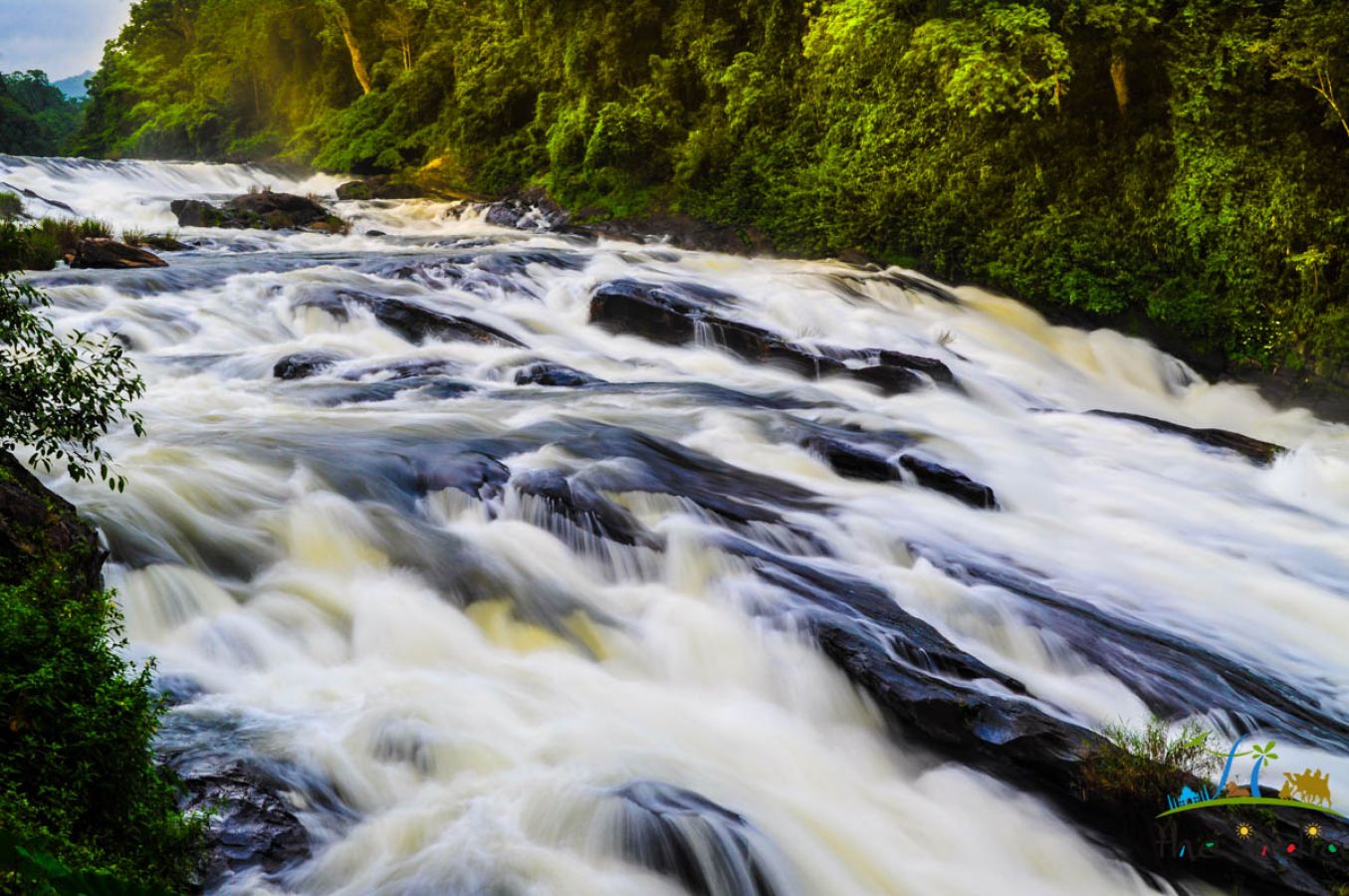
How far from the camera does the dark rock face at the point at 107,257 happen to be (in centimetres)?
1354

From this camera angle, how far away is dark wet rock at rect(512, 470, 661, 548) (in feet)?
21.4

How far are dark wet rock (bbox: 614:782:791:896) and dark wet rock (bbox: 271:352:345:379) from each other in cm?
744

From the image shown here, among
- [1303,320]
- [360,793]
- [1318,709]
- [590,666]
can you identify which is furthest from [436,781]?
[1303,320]

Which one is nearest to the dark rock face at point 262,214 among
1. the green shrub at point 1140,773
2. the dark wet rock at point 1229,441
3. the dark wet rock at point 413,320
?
the dark wet rock at point 413,320

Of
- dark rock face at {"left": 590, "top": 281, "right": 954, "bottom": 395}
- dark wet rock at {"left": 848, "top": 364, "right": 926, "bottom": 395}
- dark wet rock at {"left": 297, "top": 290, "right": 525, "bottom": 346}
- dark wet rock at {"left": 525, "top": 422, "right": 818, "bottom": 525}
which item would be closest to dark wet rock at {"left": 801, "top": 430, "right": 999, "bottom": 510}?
dark wet rock at {"left": 525, "top": 422, "right": 818, "bottom": 525}

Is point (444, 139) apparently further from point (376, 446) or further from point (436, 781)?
point (436, 781)

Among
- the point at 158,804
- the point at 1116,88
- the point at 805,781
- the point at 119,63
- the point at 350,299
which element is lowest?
the point at 805,781

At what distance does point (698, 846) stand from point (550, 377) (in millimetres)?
7563

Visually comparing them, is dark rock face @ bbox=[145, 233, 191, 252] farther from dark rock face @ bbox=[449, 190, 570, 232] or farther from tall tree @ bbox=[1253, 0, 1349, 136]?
tall tree @ bbox=[1253, 0, 1349, 136]

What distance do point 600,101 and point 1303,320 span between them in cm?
1512

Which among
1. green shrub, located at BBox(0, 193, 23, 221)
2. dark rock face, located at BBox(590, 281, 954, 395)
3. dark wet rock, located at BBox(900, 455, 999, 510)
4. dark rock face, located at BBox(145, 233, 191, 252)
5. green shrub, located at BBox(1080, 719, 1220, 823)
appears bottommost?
green shrub, located at BBox(1080, 719, 1220, 823)

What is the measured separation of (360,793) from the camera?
399 centimetres

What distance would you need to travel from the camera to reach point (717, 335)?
42.1 ft
